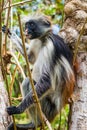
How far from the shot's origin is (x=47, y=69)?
3.85 m

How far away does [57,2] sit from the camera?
6195 mm

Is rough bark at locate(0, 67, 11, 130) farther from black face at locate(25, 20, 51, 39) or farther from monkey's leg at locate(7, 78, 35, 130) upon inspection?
black face at locate(25, 20, 51, 39)

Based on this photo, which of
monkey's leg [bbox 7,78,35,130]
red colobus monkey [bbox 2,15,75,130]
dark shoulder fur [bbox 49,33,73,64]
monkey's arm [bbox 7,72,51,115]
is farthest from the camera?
monkey's leg [bbox 7,78,35,130]

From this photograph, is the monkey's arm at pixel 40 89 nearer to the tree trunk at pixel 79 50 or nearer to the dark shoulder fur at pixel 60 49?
the dark shoulder fur at pixel 60 49

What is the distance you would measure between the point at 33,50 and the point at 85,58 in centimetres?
120

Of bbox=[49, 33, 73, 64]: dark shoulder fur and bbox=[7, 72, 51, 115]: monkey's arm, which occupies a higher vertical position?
bbox=[49, 33, 73, 64]: dark shoulder fur

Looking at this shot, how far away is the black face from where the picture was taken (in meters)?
4.11

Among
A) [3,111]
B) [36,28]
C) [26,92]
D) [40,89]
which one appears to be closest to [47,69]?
[40,89]

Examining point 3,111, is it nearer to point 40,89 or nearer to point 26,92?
point 40,89

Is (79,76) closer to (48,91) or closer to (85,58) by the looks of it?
(85,58)

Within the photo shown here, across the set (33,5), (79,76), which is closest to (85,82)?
(79,76)

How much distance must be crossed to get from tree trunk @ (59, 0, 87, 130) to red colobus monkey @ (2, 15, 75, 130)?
0.14 m

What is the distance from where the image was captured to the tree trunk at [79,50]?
3096 mm

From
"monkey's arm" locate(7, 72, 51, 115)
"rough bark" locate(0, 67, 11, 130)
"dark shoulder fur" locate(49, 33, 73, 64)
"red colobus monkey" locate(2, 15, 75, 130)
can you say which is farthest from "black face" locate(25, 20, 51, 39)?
"rough bark" locate(0, 67, 11, 130)
